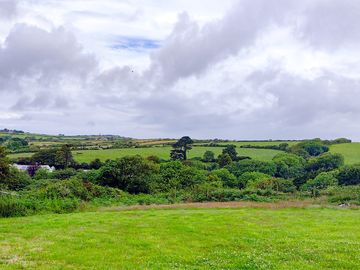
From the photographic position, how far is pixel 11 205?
3044 cm

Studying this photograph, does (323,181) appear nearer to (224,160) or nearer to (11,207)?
(224,160)

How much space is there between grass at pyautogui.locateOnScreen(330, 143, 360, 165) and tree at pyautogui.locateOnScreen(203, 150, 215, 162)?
40.9 m

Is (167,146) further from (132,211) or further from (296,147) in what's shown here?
(132,211)

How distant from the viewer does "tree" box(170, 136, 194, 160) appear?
428ft

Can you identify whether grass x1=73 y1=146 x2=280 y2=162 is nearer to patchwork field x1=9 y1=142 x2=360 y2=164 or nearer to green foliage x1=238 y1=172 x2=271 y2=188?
patchwork field x1=9 y1=142 x2=360 y2=164

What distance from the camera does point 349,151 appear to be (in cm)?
13850

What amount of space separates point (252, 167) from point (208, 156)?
22.6 metres

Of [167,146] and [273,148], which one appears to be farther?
[273,148]

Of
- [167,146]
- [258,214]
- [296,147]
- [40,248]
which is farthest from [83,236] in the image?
[296,147]

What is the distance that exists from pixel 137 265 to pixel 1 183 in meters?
49.4

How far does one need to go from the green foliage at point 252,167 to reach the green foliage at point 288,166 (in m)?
3.02

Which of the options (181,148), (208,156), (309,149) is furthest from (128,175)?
(309,149)

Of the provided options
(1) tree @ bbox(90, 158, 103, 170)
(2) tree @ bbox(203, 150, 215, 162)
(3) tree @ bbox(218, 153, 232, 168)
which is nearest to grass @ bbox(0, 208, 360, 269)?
(1) tree @ bbox(90, 158, 103, 170)

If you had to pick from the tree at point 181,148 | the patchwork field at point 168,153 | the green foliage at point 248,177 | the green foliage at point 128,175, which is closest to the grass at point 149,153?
the patchwork field at point 168,153
